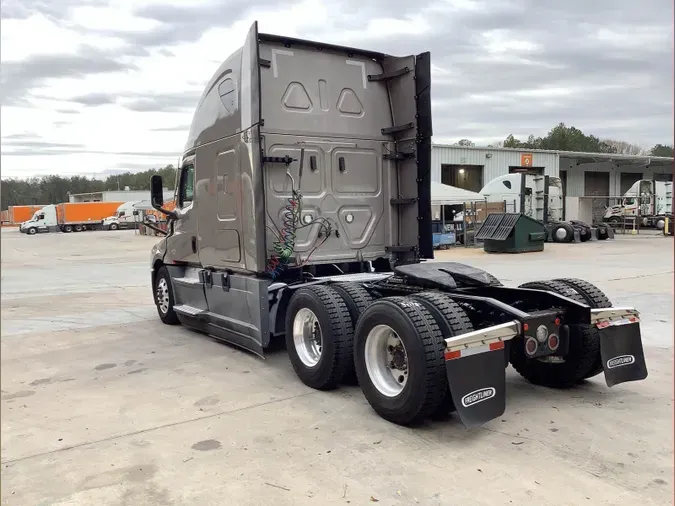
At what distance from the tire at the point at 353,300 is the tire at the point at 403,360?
1.41 ft

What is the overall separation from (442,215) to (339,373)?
2156 centimetres

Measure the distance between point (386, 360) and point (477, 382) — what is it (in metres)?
0.90

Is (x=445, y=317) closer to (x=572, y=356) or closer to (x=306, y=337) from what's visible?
(x=572, y=356)

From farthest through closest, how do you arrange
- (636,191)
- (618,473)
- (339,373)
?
1. (636,191)
2. (339,373)
3. (618,473)

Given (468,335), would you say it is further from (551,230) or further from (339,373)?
(551,230)

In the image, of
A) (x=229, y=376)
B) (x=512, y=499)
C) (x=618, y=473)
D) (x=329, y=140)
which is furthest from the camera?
(x=329, y=140)

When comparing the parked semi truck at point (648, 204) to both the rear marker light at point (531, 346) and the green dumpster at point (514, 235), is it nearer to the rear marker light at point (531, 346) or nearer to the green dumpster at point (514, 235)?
the green dumpster at point (514, 235)

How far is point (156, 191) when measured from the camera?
8125 millimetres

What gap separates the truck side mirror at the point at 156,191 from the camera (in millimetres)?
8031

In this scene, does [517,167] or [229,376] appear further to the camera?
[517,167]

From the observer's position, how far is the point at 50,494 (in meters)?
3.50

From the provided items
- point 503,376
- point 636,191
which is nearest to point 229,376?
point 503,376

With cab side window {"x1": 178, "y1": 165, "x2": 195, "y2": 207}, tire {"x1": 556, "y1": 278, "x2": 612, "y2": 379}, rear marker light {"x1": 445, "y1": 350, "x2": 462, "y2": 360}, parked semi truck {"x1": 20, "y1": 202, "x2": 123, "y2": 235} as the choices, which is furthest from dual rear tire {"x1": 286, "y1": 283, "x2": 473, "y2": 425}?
parked semi truck {"x1": 20, "y1": 202, "x2": 123, "y2": 235}

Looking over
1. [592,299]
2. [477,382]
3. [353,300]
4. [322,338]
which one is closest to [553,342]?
[592,299]
